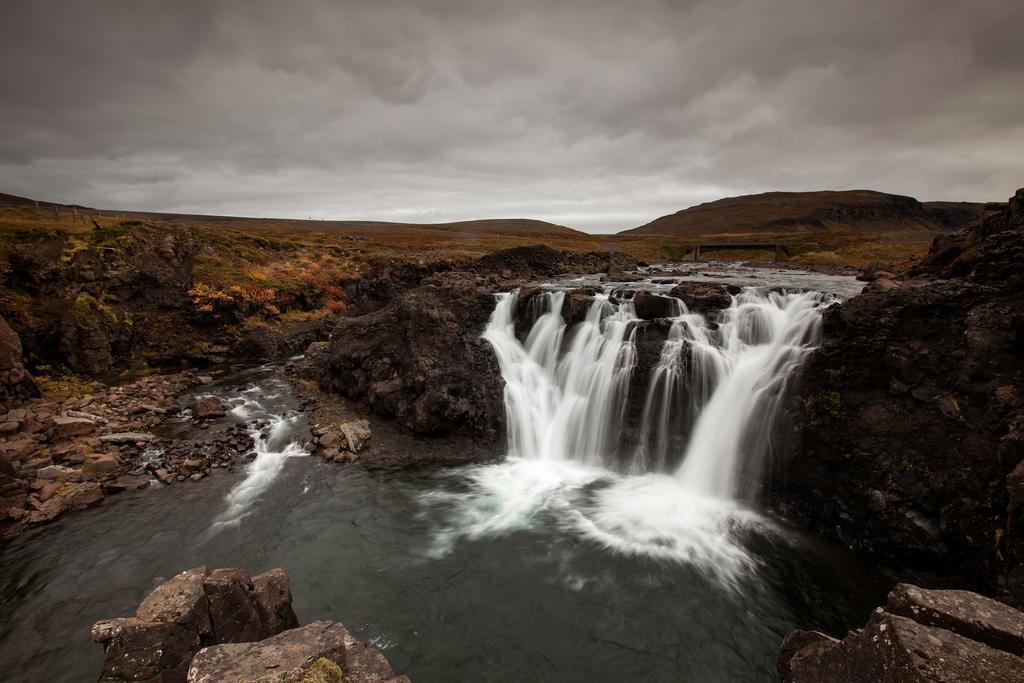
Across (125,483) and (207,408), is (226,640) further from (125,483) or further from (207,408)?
(207,408)

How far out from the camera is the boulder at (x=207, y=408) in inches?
814

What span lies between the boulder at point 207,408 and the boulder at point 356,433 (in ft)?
22.4

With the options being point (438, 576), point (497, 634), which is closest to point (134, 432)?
point (438, 576)

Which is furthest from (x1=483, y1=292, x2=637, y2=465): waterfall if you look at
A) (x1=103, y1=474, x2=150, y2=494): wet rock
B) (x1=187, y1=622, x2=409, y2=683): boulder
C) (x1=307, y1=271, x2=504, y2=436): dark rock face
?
(x1=103, y1=474, x2=150, y2=494): wet rock

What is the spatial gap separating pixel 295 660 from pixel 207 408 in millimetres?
19746

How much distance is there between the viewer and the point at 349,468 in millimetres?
17172

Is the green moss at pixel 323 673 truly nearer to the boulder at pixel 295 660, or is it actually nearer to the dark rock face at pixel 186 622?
the boulder at pixel 295 660

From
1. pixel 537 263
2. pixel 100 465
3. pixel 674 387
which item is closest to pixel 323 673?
pixel 674 387

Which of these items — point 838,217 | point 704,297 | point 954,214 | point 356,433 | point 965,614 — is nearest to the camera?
point 965,614

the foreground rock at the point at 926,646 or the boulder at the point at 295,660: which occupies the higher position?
the foreground rock at the point at 926,646

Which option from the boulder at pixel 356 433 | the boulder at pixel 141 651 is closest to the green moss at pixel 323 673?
the boulder at pixel 141 651

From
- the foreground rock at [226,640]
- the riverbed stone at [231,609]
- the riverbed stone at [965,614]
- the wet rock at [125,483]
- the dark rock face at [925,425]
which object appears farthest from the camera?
the wet rock at [125,483]

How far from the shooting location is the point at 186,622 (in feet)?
23.0

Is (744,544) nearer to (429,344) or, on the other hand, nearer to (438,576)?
(438,576)
